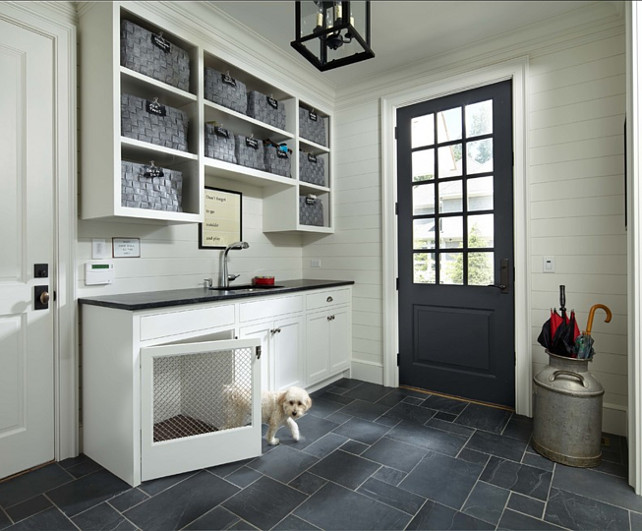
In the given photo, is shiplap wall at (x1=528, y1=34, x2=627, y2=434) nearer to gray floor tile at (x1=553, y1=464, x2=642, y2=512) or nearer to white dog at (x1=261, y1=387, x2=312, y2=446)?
gray floor tile at (x1=553, y1=464, x2=642, y2=512)

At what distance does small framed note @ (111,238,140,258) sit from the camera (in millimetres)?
2383

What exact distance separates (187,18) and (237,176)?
40.8 inches

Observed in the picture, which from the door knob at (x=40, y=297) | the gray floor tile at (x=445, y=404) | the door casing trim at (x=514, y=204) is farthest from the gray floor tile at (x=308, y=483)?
the door knob at (x=40, y=297)

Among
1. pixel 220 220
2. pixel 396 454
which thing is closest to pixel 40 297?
pixel 220 220

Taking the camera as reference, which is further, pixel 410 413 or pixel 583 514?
pixel 410 413

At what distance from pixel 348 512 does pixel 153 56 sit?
8.53ft

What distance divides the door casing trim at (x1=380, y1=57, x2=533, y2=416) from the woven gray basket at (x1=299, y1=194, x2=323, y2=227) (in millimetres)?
602

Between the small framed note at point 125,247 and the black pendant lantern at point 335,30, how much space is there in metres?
1.53

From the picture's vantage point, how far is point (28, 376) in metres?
2.08

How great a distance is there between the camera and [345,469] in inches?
81.6

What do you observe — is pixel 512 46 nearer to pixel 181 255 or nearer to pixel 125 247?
pixel 181 255

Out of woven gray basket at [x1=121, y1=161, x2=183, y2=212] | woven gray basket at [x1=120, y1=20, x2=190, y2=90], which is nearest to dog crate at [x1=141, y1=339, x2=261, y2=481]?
woven gray basket at [x1=121, y1=161, x2=183, y2=212]

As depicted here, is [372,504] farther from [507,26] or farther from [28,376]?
[507,26]

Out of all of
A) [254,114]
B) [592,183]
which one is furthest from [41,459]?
[592,183]
